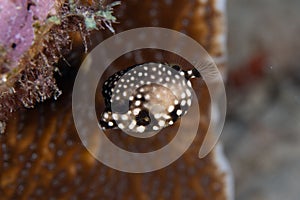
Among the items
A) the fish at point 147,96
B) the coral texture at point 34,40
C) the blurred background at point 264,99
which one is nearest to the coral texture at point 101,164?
the coral texture at point 34,40

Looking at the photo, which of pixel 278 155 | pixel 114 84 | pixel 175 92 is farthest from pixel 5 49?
pixel 278 155

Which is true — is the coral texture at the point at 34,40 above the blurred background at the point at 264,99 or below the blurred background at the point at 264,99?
above

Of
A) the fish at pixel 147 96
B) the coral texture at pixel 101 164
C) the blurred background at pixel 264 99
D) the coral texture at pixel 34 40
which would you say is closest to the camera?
the coral texture at pixel 34 40

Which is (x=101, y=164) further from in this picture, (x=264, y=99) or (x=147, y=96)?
(x=264, y=99)

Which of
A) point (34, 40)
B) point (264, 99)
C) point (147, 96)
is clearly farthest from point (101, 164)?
point (264, 99)

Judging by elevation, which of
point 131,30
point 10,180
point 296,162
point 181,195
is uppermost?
point 131,30

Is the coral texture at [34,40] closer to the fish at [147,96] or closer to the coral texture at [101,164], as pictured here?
the coral texture at [101,164]

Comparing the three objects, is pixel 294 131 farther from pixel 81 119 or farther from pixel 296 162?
pixel 81 119
